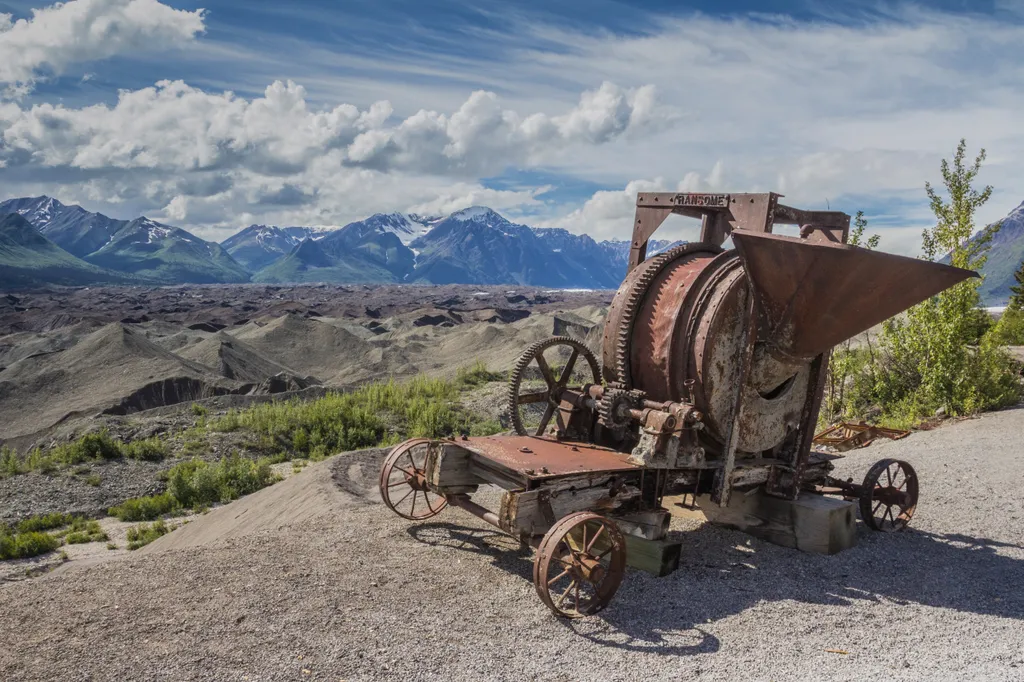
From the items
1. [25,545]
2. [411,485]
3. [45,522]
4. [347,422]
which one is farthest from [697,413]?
[347,422]

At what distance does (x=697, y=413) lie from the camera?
674 cm

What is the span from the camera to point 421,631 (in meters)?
5.50

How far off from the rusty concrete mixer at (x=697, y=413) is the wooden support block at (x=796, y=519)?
0.05ft

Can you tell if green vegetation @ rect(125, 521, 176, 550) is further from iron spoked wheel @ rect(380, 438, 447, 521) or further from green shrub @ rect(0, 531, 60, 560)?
iron spoked wheel @ rect(380, 438, 447, 521)

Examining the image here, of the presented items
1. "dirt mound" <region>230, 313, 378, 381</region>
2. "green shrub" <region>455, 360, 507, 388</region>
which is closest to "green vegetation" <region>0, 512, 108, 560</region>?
"green shrub" <region>455, 360, 507, 388</region>

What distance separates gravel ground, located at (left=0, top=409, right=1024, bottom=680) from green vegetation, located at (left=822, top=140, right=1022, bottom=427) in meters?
6.66

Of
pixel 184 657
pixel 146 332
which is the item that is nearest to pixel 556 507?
pixel 184 657

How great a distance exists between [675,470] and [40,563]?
8.94 meters

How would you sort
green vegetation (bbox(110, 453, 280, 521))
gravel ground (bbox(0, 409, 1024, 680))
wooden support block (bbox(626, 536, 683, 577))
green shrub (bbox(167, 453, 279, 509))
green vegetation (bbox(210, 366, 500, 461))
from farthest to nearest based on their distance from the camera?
green vegetation (bbox(210, 366, 500, 461)) < green shrub (bbox(167, 453, 279, 509)) < green vegetation (bbox(110, 453, 280, 521)) < wooden support block (bbox(626, 536, 683, 577)) < gravel ground (bbox(0, 409, 1024, 680))

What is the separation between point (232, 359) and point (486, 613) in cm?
3110

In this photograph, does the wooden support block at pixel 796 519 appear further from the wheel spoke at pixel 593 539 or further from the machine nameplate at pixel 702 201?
the machine nameplate at pixel 702 201

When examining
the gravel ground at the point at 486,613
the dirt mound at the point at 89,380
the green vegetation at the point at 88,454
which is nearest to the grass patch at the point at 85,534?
the green vegetation at the point at 88,454

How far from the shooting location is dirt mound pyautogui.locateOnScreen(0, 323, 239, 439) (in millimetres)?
25141

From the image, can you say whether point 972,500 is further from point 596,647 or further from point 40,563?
point 40,563
